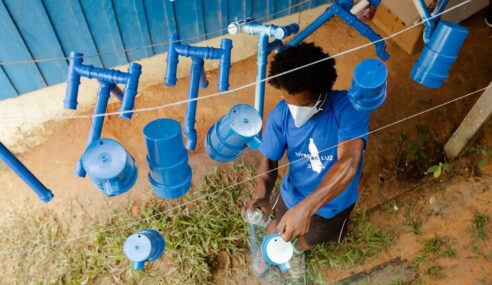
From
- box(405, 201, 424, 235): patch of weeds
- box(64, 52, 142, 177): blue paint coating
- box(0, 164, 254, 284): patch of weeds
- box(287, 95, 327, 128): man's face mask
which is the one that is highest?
box(64, 52, 142, 177): blue paint coating

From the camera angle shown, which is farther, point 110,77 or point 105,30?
point 105,30

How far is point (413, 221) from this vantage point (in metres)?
2.79

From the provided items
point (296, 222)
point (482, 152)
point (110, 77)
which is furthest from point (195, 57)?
point (482, 152)

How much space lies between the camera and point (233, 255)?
265 cm

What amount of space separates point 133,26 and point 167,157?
1813 mm

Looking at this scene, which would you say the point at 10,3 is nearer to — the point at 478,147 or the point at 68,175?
the point at 68,175

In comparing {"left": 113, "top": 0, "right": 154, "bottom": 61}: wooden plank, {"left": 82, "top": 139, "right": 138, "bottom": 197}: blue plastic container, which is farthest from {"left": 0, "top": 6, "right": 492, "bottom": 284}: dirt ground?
{"left": 82, "top": 139, "right": 138, "bottom": 197}: blue plastic container

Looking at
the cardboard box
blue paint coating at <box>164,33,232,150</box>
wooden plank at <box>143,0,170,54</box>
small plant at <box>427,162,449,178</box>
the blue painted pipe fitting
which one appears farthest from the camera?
the cardboard box

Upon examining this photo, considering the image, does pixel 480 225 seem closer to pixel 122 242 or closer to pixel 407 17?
pixel 407 17

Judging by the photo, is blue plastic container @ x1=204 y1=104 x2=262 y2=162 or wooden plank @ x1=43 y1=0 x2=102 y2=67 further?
wooden plank @ x1=43 y1=0 x2=102 y2=67

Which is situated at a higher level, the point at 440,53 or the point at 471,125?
the point at 440,53

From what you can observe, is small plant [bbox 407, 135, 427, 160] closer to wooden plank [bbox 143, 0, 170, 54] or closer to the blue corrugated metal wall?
the blue corrugated metal wall

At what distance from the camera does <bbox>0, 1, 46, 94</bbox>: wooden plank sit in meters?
2.42

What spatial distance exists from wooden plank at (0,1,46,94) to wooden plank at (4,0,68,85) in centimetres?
3
